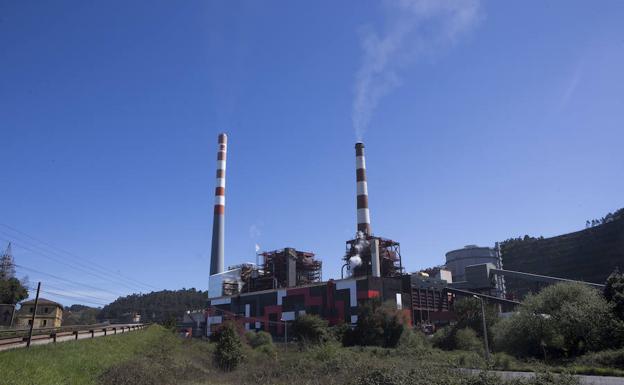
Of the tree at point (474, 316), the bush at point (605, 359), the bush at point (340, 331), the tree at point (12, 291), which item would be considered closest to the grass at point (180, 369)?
the bush at point (605, 359)

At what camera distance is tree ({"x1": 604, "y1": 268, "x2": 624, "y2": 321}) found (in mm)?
32000

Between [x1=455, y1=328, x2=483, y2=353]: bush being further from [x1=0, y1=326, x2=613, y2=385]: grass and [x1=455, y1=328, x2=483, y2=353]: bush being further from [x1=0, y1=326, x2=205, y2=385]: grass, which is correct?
[x1=0, y1=326, x2=205, y2=385]: grass

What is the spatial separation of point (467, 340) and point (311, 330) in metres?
19.7

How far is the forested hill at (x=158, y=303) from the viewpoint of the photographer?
151625 mm

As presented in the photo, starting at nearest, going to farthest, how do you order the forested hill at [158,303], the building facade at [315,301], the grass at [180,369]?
the grass at [180,369] < the building facade at [315,301] < the forested hill at [158,303]

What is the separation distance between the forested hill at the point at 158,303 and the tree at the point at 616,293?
130 meters

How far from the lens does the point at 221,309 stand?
82562 millimetres

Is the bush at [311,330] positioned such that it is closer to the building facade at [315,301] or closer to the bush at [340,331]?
the bush at [340,331]

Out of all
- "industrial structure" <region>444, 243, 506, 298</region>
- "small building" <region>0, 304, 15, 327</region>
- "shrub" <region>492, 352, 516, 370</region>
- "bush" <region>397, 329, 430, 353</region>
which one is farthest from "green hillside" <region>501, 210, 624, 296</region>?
"small building" <region>0, 304, 15, 327</region>

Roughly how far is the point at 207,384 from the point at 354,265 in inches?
1857

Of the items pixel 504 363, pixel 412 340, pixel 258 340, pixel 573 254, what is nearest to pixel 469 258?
pixel 573 254

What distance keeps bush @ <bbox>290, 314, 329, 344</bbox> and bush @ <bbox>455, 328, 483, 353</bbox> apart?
16798 mm

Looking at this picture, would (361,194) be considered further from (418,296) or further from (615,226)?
(615,226)

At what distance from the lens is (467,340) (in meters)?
45.9
